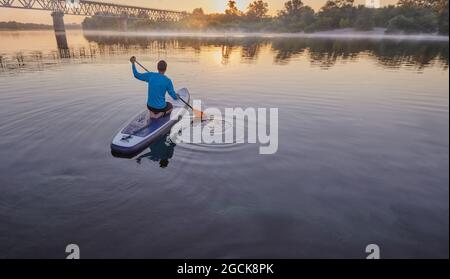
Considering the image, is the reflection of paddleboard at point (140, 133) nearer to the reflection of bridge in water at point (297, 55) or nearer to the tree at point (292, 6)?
the reflection of bridge in water at point (297, 55)

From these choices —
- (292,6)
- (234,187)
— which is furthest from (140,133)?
(292,6)

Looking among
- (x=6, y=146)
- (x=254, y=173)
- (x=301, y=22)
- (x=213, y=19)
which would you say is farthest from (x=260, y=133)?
(x=213, y=19)

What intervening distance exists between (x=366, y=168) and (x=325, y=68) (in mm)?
19963

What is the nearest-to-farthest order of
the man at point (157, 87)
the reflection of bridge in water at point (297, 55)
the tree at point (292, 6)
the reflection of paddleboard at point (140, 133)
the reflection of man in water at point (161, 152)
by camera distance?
the reflection of man in water at point (161, 152) < the reflection of paddleboard at point (140, 133) < the man at point (157, 87) < the reflection of bridge in water at point (297, 55) < the tree at point (292, 6)

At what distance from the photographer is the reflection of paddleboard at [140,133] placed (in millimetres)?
8391

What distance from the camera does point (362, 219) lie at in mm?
5801

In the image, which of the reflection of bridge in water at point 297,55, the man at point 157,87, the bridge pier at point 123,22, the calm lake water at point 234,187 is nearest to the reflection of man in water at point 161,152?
the calm lake water at point 234,187

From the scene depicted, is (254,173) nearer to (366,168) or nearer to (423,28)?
(366,168)

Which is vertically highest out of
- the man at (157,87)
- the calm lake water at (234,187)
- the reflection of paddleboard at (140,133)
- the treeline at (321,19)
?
the treeline at (321,19)

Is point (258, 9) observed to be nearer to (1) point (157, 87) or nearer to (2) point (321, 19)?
(2) point (321, 19)

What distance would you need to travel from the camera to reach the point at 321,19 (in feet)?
302

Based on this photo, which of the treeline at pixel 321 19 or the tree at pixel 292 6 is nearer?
the treeline at pixel 321 19

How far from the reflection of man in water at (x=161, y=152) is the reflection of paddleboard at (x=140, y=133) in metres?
0.22
